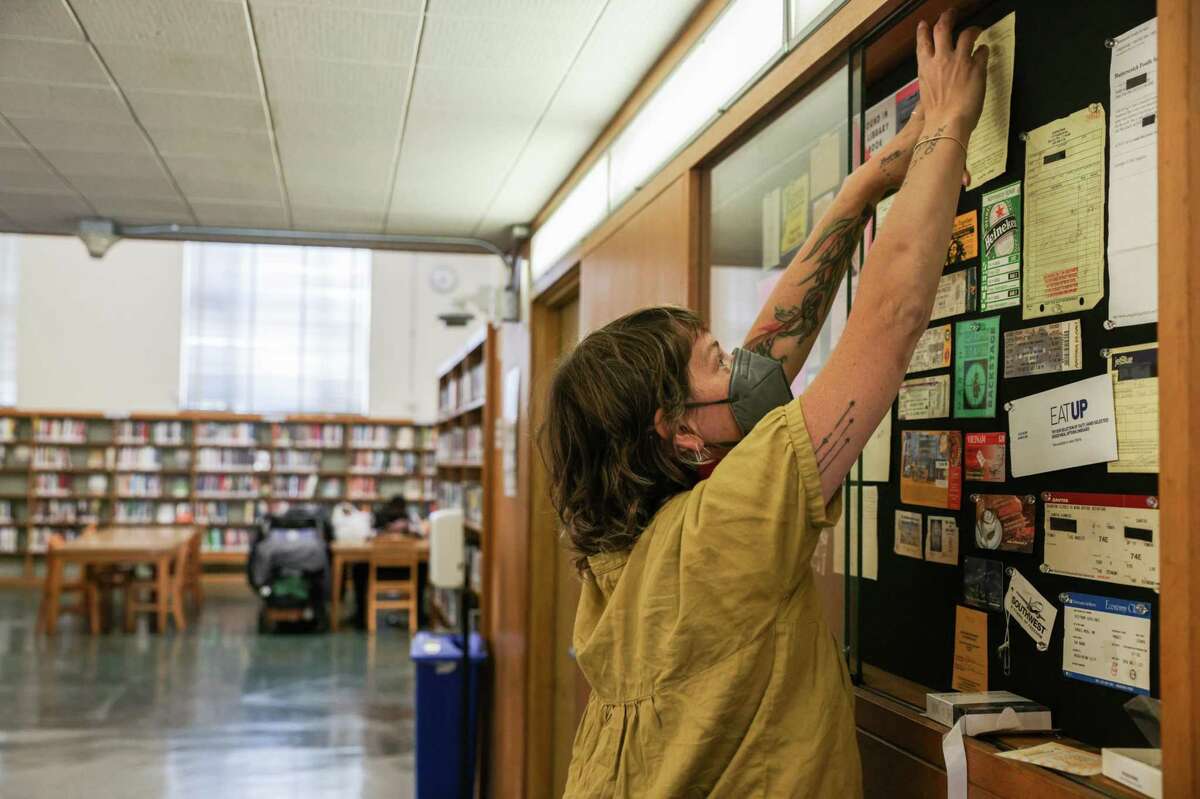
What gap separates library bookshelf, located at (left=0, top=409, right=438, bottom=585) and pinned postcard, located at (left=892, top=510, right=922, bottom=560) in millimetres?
11473

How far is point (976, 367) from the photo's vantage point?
4.95 feet

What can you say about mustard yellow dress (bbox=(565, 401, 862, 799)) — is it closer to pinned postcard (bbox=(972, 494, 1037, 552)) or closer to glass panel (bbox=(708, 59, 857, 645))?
pinned postcard (bbox=(972, 494, 1037, 552))

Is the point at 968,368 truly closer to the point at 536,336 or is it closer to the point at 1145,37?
the point at 1145,37

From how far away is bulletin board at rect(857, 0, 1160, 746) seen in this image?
49.1 inches

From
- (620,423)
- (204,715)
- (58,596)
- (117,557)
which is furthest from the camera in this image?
(58,596)

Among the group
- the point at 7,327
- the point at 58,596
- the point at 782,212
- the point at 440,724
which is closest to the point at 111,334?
the point at 7,327

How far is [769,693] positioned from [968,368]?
2.02 feet

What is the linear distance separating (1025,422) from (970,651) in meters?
0.37

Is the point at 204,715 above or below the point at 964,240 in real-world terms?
below

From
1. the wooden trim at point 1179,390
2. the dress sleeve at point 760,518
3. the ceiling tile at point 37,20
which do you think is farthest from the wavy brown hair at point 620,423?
the ceiling tile at point 37,20

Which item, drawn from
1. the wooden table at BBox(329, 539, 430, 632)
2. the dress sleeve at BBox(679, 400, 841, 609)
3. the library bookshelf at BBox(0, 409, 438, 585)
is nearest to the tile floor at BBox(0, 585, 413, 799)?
the wooden table at BBox(329, 539, 430, 632)

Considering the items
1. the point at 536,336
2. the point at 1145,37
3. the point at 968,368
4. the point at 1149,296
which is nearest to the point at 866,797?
the point at 968,368

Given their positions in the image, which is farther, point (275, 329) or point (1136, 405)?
point (275, 329)

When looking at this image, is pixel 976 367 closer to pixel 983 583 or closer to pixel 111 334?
pixel 983 583
